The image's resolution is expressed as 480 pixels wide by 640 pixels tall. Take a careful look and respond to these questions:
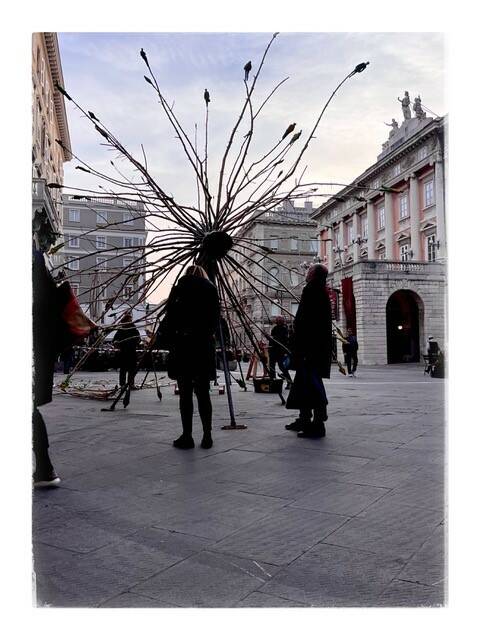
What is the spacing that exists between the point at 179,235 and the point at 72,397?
17.7 ft

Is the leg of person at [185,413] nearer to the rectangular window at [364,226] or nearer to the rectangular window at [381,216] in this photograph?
the rectangular window at [381,216]

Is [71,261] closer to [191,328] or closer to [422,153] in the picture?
[191,328]

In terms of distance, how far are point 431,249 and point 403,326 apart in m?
4.85

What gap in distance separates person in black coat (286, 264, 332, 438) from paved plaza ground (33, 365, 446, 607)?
33cm

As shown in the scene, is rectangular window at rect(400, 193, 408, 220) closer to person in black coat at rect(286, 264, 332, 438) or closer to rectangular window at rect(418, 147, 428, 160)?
rectangular window at rect(418, 147, 428, 160)

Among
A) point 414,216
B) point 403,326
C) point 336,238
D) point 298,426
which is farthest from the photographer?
point 336,238

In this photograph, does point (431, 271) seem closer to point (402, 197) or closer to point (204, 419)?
point (402, 197)

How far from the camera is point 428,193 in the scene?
3262 cm

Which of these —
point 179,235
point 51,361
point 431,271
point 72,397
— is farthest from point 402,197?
point 51,361

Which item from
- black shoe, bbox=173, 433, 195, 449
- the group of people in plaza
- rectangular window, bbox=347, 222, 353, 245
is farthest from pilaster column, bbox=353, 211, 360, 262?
black shoe, bbox=173, 433, 195, 449

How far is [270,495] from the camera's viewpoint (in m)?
3.17

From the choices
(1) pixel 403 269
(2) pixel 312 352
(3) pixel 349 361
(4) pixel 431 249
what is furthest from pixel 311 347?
(4) pixel 431 249

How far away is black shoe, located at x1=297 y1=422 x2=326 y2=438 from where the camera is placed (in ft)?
16.9
